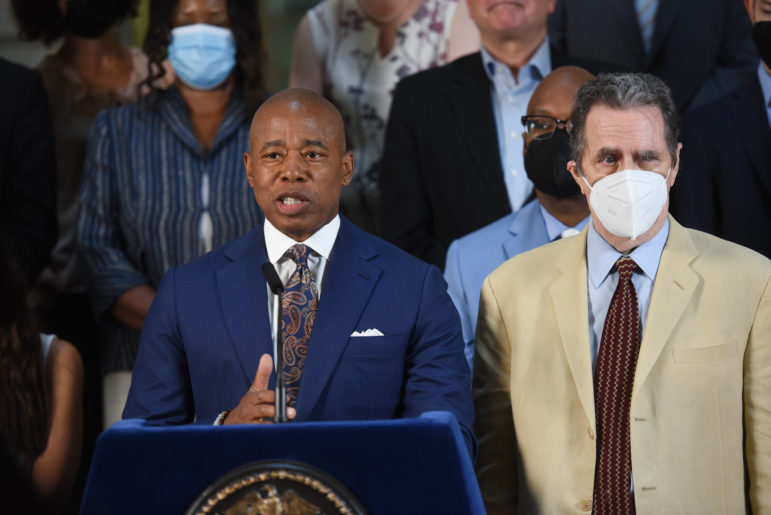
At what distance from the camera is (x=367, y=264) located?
3.01m

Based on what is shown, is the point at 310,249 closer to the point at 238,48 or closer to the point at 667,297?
the point at 667,297

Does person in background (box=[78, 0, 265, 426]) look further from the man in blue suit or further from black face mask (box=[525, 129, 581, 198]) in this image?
the man in blue suit

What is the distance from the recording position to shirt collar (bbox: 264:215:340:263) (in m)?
3.02

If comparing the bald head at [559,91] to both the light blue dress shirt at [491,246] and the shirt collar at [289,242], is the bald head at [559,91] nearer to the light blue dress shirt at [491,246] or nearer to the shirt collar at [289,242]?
the light blue dress shirt at [491,246]

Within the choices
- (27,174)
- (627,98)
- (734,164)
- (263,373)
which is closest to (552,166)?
(627,98)

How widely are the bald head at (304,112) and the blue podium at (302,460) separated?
3.14 feet

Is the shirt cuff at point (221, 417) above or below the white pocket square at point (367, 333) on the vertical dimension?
below

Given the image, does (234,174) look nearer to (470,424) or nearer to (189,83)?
(189,83)

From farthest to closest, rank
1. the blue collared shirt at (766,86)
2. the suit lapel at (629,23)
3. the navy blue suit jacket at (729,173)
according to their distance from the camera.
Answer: the suit lapel at (629,23), the blue collared shirt at (766,86), the navy blue suit jacket at (729,173)

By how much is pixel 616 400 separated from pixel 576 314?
0.77 feet

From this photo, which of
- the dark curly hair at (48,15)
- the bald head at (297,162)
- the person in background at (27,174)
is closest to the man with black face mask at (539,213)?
the bald head at (297,162)

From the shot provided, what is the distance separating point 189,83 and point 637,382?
2337mm

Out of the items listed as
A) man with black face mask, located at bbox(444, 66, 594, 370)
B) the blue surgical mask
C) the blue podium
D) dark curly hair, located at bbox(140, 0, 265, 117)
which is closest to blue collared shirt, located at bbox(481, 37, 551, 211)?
man with black face mask, located at bbox(444, 66, 594, 370)

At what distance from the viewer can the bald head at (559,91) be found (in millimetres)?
3822
